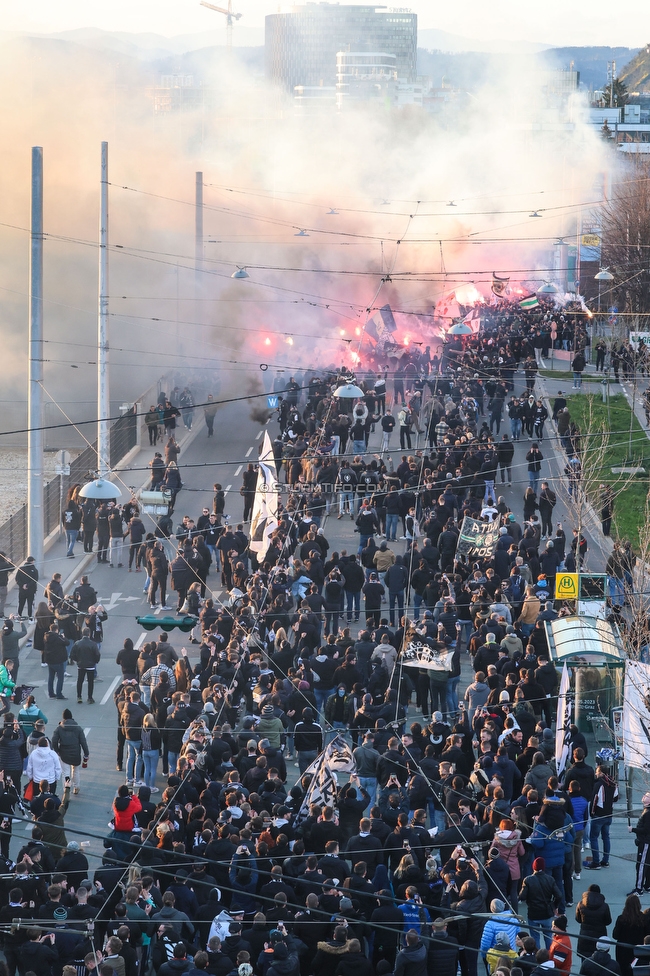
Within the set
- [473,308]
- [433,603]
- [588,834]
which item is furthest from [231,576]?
[473,308]

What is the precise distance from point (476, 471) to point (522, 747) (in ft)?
42.0

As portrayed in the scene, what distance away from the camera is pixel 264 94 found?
8050 cm

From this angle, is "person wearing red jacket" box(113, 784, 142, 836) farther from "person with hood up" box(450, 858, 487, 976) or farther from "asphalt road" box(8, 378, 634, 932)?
"person with hood up" box(450, 858, 487, 976)

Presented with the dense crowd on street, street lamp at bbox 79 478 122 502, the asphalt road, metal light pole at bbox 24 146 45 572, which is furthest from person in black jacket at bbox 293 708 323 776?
metal light pole at bbox 24 146 45 572

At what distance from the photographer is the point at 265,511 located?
24.6 m

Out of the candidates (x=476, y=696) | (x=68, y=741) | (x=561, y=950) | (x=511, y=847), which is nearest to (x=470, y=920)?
(x=561, y=950)

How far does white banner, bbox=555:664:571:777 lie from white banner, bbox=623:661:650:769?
2.44ft

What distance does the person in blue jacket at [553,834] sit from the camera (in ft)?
47.7

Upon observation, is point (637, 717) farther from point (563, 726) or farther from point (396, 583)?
point (396, 583)

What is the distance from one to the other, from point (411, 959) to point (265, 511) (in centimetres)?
1316

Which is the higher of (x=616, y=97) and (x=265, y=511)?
(x=616, y=97)

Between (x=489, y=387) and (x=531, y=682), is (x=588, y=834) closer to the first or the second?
(x=531, y=682)

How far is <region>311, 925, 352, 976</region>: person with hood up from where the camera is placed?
39.6 feet

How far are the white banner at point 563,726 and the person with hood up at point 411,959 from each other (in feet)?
16.9
